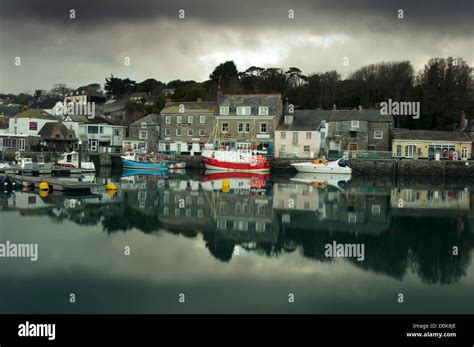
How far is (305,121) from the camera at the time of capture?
52969 mm

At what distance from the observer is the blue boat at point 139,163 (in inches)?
1970

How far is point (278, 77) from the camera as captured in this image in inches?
2923

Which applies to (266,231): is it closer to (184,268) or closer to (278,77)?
(184,268)

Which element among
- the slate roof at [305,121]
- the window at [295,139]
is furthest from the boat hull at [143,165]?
the window at [295,139]

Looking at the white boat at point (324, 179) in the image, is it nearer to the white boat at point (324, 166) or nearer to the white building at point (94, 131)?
the white boat at point (324, 166)

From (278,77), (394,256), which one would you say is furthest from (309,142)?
(394,256)

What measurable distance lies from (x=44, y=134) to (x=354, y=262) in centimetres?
5190

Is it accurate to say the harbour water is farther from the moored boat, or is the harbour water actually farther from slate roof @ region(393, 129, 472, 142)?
slate roof @ region(393, 129, 472, 142)

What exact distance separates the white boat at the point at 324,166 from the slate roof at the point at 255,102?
8.47m

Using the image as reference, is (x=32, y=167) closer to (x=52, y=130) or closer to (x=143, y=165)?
(x=143, y=165)

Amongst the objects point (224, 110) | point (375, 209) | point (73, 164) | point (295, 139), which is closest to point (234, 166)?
point (295, 139)
